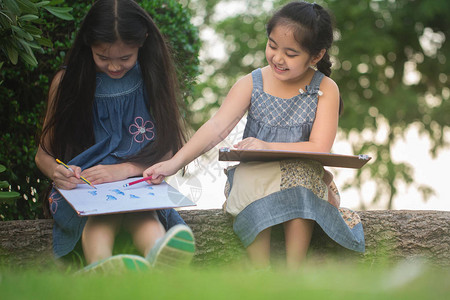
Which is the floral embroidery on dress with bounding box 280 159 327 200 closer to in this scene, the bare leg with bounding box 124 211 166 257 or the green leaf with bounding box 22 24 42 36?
the bare leg with bounding box 124 211 166 257

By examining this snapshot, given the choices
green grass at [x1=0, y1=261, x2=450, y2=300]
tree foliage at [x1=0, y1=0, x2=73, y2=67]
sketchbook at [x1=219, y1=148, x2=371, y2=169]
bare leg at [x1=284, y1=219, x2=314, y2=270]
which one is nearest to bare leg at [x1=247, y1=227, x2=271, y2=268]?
bare leg at [x1=284, y1=219, x2=314, y2=270]

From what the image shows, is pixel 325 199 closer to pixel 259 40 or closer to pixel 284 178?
pixel 284 178

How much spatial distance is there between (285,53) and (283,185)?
0.65 meters

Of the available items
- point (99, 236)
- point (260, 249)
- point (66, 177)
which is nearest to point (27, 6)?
point (66, 177)

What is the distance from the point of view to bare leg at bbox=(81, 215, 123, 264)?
245cm

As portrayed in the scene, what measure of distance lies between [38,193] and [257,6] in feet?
29.2

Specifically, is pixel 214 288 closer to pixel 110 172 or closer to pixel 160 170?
pixel 160 170

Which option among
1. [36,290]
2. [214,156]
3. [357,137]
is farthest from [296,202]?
[357,137]

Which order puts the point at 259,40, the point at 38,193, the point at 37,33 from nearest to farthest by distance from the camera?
the point at 37,33 → the point at 38,193 → the point at 259,40

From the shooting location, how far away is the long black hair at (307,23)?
290 centimetres

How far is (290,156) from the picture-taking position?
8.48 feet

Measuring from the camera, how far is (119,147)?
3.03 m

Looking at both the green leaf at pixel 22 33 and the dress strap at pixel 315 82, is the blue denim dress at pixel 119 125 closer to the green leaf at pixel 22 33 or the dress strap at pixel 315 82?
the green leaf at pixel 22 33

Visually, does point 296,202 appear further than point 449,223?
No
